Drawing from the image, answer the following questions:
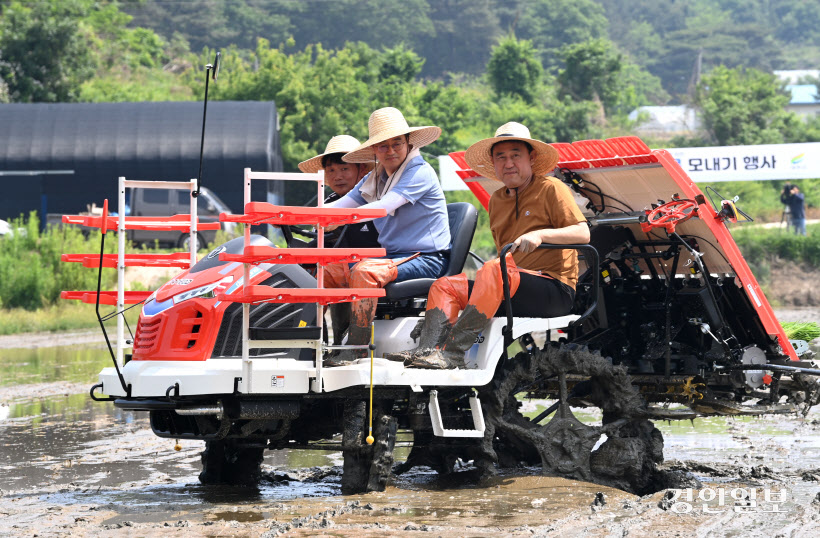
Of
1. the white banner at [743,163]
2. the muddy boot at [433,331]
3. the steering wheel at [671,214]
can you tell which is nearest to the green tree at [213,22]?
the white banner at [743,163]

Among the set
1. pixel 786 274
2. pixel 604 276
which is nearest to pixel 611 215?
pixel 604 276

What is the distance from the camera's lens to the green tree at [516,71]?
49000 mm

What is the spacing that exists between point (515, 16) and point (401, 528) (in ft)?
303

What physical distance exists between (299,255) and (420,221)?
1.42 m

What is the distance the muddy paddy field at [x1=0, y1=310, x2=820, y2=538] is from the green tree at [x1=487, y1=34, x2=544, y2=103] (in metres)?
39.2

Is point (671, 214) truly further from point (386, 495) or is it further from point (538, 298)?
point (386, 495)

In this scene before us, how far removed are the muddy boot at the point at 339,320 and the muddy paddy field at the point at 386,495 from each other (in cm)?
96

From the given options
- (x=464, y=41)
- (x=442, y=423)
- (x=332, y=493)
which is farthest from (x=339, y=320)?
(x=464, y=41)

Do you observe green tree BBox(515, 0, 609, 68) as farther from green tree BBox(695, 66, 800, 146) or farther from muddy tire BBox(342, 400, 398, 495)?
muddy tire BBox(342, 400, 398, 495)

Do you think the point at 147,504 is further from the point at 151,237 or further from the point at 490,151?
the point at 151,237

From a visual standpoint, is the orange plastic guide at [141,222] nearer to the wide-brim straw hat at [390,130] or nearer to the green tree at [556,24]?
the wide-brim straw hat at [390,130]

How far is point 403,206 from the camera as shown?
7.78 meters

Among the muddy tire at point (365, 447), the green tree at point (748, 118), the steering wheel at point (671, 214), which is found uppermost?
the green tree at point (748, 118)

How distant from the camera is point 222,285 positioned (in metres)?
7.07
